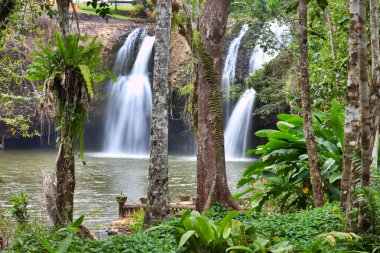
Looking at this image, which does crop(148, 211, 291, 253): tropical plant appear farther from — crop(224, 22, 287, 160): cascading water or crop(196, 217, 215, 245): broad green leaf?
crop(224, 22, 287, 160): cascading water

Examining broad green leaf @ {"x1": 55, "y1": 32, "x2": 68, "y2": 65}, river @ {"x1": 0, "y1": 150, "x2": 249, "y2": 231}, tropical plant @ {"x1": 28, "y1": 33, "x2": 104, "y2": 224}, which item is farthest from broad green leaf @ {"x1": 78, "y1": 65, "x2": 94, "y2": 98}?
river @ {"x1": 0, "y1": 150, "x2": 249, "y2": 231}

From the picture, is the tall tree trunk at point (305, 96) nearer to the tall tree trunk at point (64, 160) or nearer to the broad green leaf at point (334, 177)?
the broad green leaf at point (334, 177)

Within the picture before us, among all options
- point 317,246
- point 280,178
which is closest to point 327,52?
point 280,178

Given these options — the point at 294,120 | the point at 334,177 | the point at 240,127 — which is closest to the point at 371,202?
the point at 334,177

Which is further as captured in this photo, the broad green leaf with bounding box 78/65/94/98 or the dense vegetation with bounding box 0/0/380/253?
the broad green leaf with bounding box 78/65/94/98

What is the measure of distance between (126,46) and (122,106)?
10.4 ft

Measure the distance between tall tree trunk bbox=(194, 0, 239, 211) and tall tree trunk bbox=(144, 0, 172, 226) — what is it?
0.90 metres

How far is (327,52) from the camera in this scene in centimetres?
1307

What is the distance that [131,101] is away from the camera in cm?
3048

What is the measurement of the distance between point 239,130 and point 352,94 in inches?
790

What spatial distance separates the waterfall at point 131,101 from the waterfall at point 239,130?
5754 millimetres

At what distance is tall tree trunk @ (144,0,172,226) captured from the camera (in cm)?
770

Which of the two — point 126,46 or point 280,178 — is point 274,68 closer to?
point 126,46

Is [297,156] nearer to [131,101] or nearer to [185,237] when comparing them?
[185,237]
